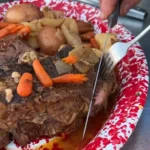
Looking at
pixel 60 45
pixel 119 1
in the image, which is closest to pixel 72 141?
pixel 60 45

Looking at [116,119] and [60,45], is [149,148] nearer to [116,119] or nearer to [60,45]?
[116,119]

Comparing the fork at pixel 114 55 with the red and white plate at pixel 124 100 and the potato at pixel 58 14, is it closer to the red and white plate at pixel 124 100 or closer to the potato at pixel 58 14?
the red and white plate at pixel 124 100

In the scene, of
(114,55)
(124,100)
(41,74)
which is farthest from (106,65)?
(41,74)

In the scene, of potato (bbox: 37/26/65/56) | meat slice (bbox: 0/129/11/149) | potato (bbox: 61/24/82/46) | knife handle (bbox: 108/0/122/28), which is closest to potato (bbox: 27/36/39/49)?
potato (bbox: 37/26/65/56)

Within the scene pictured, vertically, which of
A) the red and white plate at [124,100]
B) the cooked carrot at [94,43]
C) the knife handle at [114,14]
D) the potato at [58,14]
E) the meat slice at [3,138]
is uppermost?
the knife handle at [114,14]

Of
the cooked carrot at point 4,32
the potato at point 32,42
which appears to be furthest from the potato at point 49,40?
the cooked carrot at point 4,32
